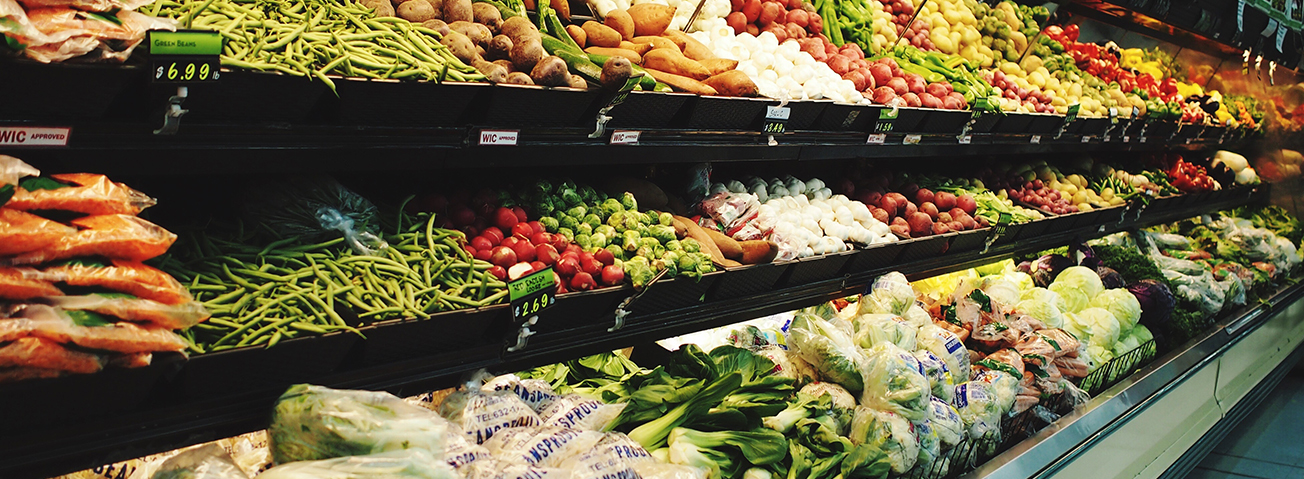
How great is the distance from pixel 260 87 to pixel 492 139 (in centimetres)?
53

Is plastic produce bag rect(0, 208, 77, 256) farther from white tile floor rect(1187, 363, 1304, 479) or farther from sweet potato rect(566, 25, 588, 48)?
white tile floor rect(1187, 363, 1304, 479)

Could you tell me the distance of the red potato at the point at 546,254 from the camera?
210cm

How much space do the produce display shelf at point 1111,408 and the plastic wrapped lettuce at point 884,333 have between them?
467 mm

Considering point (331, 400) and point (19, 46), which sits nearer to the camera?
point (19, 46)

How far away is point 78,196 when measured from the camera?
1.33 m

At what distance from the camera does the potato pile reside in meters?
2.52

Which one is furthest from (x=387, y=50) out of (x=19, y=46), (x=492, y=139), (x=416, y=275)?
(x=19, y=46)

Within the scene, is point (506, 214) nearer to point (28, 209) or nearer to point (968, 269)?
point (28, 209)

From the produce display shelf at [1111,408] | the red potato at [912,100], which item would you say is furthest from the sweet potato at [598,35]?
the produce display shelf at [1111,408]

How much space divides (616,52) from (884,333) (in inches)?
52.1

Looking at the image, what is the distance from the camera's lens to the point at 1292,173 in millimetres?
6891

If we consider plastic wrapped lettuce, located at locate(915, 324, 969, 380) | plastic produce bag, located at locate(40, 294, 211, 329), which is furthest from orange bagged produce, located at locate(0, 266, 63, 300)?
plastic wrapped lettuce, located at locate(915, 324, 969, 380)

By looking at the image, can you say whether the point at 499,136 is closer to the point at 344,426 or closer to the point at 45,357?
the point at 344,426

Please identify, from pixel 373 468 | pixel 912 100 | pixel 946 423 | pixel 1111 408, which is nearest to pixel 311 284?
pixel 373 468
